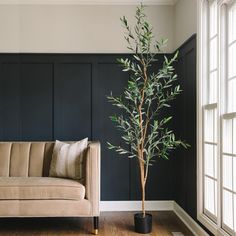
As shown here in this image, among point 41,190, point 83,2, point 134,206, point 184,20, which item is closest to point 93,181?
point 41,190

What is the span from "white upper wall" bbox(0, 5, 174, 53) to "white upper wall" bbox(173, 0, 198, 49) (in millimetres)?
268

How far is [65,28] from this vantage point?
16.1 feet

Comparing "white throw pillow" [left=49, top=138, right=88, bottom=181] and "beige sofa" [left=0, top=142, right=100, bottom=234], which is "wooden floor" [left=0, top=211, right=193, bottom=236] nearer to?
"beige sofa" [left=0, top=142, right=100, bottom=234]

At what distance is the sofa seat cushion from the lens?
3701 mm

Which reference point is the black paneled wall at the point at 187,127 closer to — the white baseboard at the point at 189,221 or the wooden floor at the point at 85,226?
the white baseboard at the point at 189,221

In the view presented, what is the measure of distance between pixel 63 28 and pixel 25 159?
181 cm

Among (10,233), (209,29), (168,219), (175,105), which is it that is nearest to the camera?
Answer: (209,29)

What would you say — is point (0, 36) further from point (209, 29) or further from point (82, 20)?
point (209, 29)

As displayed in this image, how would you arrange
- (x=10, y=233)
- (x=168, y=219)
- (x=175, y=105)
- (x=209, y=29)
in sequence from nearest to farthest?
(x=209, y=29)
(x=10, y=233)
(x=168, y=219)
(x=175, y=105)

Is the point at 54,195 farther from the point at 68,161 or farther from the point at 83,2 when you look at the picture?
the point at 83,2

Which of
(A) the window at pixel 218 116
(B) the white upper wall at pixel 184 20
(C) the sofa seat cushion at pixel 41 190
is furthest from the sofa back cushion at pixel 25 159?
(B) the white upper wall at pixel 184 20

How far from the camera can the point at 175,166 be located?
489 cm

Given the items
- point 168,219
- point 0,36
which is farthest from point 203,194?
point 0,36

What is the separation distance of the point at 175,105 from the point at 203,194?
157 centimetres
